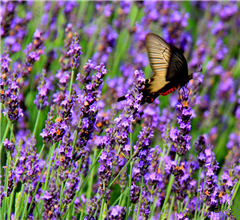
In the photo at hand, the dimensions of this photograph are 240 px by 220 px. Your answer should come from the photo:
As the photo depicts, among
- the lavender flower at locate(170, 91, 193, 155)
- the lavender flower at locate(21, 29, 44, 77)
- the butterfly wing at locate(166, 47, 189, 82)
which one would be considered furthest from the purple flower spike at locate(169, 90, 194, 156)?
the lavender flower at locate(21, 29, 44, 77)

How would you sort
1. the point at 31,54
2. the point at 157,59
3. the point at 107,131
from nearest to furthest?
the point at 107,131 < the point at 31,54 < the point at 157,59

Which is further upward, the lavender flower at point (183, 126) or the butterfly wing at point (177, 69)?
the butterfly wing at point (177, 69)

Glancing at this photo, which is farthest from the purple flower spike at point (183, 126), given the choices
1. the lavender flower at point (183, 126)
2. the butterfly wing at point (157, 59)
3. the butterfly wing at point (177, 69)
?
the butterfly wing at point (177, 69)

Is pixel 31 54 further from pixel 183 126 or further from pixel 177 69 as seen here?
pixel 183 126

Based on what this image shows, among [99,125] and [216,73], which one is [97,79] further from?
[216,73]

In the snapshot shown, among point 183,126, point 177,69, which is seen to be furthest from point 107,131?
point 177,69

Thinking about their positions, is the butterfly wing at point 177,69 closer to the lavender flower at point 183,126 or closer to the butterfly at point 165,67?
the butterfly at point 165,67
